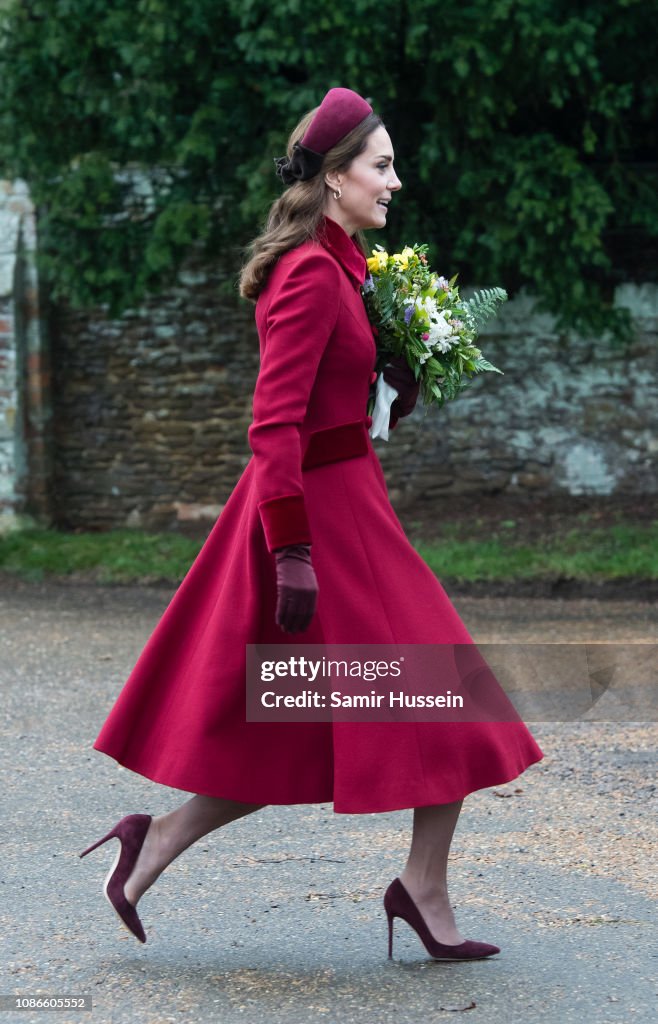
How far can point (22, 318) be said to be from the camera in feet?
39.7

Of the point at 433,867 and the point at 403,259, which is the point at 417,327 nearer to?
the point at 403,259

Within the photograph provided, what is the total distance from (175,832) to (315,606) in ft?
2.32

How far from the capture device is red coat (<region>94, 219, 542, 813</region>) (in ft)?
10.9

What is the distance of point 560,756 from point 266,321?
2.73m

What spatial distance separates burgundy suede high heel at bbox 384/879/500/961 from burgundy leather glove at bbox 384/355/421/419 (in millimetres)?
1180

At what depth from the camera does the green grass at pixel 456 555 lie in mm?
9773

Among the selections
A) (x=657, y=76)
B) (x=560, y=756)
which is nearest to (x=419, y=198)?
(x=657, y=76)

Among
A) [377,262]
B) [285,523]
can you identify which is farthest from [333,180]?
[285,523]

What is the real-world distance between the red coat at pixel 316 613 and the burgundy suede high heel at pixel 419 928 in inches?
11.9

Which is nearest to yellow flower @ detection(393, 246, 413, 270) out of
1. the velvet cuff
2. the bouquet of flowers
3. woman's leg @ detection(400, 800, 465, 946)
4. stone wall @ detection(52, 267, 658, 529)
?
the bouquet of flowers

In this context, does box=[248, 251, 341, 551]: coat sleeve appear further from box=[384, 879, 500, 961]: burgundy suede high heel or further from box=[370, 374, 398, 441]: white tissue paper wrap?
box=[384, 879, 500, 961]: burgundy suede high heel

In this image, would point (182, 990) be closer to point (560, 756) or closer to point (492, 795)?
point (492, 795)

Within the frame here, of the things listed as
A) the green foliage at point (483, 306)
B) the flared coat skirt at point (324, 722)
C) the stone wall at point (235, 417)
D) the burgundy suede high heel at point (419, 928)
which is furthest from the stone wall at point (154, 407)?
the burgundy suede high heel at point (419, 928)

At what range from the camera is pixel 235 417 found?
12.2m
